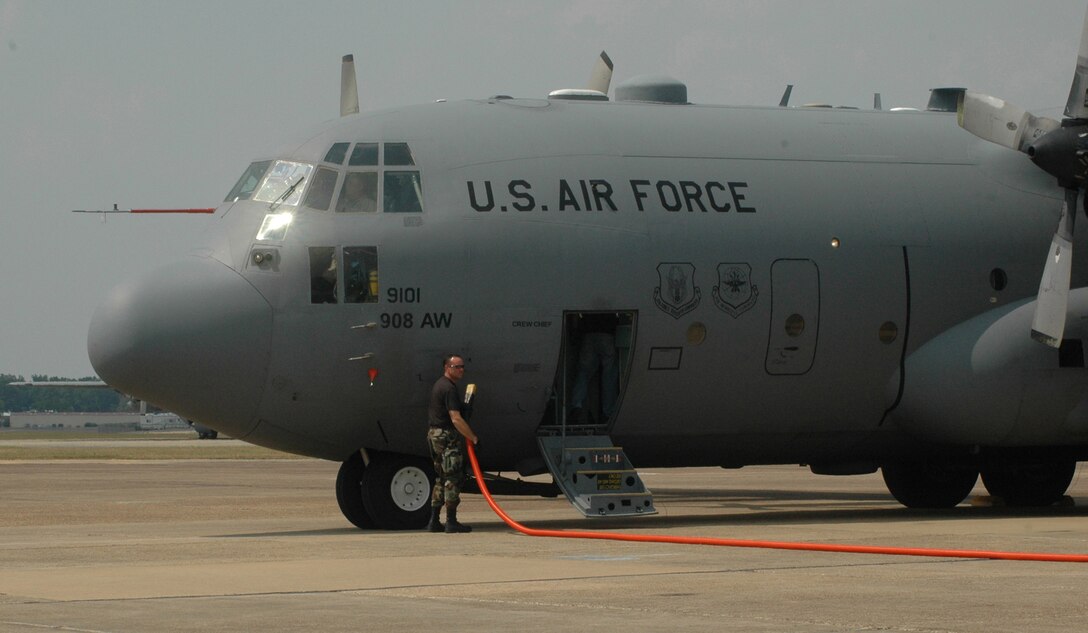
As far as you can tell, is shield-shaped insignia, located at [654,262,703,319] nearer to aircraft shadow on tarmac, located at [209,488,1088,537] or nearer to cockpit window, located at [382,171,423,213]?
aircraft shadow on tarmac, located at [209,488,1088,537]

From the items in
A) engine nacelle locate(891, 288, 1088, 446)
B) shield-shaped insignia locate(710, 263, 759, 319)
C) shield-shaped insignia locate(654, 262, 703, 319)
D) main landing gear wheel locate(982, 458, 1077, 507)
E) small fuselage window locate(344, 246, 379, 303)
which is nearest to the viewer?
small fuselage window locate(344, 246, 379, 303)

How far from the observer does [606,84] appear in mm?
26531

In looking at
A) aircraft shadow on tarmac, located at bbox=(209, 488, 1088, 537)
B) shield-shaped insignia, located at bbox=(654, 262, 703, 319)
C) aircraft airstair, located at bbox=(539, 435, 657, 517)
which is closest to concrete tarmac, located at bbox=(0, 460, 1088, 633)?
aircraft shadow on tarmac, located at bbox=(209, 488, 1088, 537)

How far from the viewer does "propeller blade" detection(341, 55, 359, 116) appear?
2506cm

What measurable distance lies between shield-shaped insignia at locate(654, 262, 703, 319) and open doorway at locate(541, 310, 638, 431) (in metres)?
0.51

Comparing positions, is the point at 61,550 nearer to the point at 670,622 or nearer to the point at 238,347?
the point at 238,347

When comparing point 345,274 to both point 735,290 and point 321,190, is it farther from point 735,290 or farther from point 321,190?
point 735,290

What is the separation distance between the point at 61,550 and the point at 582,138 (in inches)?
321

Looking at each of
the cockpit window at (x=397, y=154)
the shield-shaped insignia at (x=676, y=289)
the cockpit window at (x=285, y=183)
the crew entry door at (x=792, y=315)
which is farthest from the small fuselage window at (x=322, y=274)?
the crew entry door at (x=792, y=315)

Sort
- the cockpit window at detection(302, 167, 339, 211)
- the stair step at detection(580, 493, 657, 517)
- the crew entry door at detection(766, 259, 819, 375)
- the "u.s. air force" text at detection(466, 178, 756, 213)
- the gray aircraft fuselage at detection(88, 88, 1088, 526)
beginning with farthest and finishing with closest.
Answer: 1. the crew entry door at detection(766, 259, 819, 375)
2. the "u.s. air force" text at detection(466, 178, 756, 213)
3. the cockpit window at detection(302, 167, 339, 211)
4. the stair step at detection(580, 493, 657, 517)
5. the gray aircraft fuselage at detection(88, 88, 1088, 526)

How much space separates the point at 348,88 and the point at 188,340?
725 centimetres

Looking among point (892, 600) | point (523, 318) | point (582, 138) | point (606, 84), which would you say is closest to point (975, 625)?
point (892, 600)

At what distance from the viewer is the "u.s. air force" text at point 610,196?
2041 cm

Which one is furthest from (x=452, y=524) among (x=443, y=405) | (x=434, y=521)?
(x=443, y=405)
